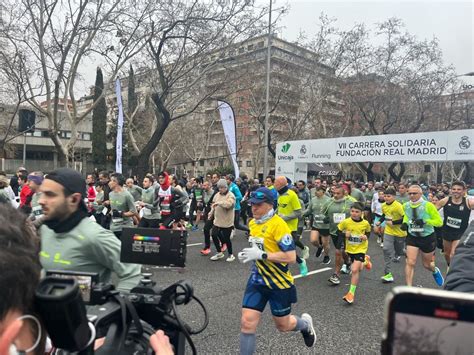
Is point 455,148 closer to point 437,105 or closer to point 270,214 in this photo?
point 270,214

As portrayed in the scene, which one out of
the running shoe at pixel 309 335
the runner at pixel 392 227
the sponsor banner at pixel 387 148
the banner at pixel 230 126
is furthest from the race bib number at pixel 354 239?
the banner at pixel 230 126

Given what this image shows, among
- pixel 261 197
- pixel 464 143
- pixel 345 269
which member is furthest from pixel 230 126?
pixel 261 197

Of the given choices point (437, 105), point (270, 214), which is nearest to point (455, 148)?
point (270, 214)

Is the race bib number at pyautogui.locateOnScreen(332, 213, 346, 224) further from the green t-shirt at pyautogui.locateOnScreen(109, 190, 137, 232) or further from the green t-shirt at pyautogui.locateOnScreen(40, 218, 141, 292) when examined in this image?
the green t-shirt at pyautogui.locateOnScreen(40, 218, 141, 292)

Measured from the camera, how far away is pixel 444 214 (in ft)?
25.2

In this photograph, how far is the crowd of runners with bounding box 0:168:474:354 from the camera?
7.67 ft

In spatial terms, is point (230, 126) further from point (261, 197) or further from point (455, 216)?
point (261, 197)

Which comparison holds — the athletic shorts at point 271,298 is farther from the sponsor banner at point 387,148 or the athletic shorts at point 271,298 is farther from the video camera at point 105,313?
the sponsor banner at point 387,148

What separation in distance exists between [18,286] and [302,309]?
498 cm

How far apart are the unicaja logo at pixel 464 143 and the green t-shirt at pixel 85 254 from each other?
45.0 feet

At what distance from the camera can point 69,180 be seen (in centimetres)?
238

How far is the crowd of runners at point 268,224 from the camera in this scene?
2338 millimetres

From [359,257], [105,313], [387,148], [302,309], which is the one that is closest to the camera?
[105,313]

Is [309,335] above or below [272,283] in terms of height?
below
